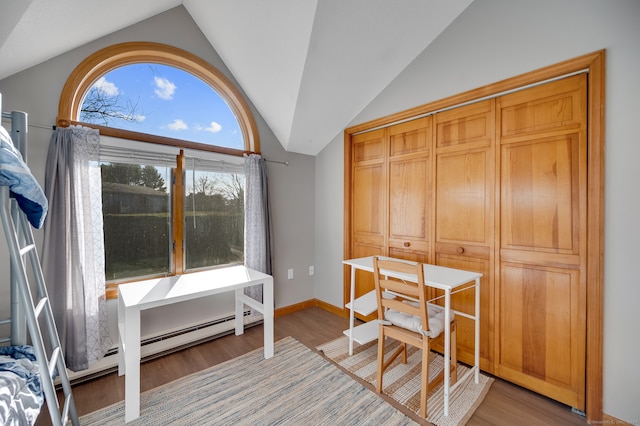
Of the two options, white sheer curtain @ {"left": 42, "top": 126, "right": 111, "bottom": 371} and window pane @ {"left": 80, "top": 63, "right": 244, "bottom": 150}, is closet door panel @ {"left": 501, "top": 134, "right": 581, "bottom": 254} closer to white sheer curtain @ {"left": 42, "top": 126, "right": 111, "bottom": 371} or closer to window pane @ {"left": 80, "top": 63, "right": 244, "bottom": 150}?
window pane @ {"left": 80, "top": 63, "right": 244, "bottom": 150}

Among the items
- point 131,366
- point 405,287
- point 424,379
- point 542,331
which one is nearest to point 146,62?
point 131,366

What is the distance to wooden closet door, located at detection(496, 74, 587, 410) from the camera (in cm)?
163

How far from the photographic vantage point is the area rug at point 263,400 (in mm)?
1572

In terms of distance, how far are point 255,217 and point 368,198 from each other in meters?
1.22

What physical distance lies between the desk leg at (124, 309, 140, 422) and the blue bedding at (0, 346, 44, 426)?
15.6 inches

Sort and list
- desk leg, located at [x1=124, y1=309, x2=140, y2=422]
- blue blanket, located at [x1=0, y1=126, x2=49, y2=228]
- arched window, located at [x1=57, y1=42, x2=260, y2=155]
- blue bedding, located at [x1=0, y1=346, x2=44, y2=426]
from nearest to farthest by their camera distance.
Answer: blue bedding, located at [x1=0, y1=346, x2=44, y2=426] < blue blanket, located at [x1=0, y1=126, x2=49, y2=228] < desk leg, located at [x1=124, y1=309, x2=140, y2=422] < arched window, located at [x1=57, y1=42, x2=260, y2=155]

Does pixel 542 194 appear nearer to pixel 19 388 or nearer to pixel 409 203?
pixel 409 203

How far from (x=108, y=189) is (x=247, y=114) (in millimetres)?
1424

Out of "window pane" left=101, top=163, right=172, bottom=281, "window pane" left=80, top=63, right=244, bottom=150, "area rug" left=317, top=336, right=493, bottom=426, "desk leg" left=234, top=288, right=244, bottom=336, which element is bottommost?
"area rug" left=317, top=336, right=493, bottom=426

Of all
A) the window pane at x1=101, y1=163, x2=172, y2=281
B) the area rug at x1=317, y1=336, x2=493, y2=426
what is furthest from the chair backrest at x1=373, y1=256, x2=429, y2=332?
the window pane at x1=101, y1=163, x2=172, y2=281

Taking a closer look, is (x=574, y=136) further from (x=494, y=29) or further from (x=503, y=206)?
(x=494, y=29)

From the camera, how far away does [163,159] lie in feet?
7.50

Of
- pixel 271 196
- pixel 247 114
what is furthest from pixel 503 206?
pixel 247 114

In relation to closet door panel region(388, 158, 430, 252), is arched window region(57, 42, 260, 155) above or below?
above
